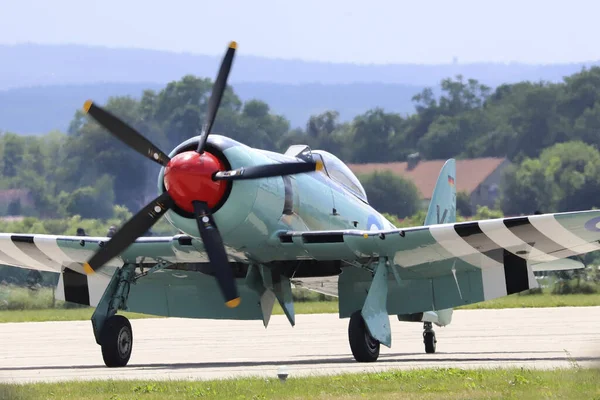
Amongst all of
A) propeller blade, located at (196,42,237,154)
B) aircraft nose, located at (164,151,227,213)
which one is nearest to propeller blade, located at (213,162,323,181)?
aircraft nose, located at (164,151,227,213)

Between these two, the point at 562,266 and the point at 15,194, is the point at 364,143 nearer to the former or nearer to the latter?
the point at 15,194

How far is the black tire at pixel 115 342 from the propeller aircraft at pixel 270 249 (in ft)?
0.06

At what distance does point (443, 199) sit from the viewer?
21234mm

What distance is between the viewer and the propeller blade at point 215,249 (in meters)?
14.4

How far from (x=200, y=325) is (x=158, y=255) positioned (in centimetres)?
1206

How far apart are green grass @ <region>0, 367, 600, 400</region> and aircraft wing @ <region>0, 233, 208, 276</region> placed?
12.7 ft

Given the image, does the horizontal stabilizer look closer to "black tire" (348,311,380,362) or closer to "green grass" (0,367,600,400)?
"black tire" (348,311,380,362)

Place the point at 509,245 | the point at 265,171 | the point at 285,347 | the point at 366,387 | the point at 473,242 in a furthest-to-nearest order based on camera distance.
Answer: the point at 285,347 < the point at 509,245 < the point at 473,242 < the point at 265,171 < the point at 366,387

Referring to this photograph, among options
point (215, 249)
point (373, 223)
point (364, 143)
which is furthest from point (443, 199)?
point (364, 143)

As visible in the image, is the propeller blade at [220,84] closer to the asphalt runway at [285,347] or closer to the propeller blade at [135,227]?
the propeller blade at [135,227]

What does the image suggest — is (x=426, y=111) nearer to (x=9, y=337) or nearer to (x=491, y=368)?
(x=9, y=337)

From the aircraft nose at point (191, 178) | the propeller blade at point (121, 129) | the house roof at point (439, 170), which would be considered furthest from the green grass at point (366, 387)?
the house roof at point (439, 170)

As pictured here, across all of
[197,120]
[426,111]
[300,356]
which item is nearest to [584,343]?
[300,356]

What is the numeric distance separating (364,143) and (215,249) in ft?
208
